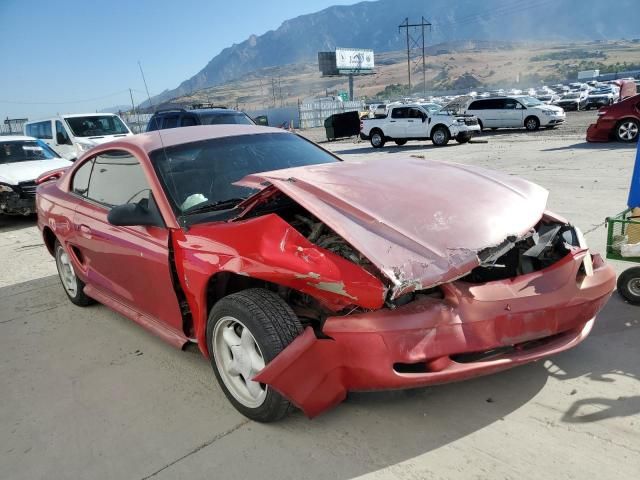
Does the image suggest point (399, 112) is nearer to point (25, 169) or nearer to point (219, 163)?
point (25, 169)

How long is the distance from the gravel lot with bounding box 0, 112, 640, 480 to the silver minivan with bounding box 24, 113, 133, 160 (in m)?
10.3

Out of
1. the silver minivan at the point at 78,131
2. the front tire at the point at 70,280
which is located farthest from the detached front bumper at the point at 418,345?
the silver minivan at the point at 78,131

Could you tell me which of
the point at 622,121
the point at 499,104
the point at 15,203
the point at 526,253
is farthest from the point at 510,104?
the point at 526,253

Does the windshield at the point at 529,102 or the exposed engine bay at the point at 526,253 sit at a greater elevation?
the exposed engine bay at the point at 526,253

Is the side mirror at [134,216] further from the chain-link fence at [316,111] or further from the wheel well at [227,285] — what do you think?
the chain-link fence at [316,111]

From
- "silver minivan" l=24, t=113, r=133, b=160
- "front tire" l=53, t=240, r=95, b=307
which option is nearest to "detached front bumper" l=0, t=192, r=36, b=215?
"silver minivan" l=24, t=113, r=133, b=160

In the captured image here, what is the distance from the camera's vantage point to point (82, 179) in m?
4.28

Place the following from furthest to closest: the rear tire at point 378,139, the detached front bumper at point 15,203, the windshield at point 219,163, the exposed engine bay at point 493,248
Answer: the rear tire at point 378,139 < the detached front bumper at point 15,203 < the windshield at point 219,163 < the exposed engine bay at point 493,248

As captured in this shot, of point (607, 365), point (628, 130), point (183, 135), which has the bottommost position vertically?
point (628, 130)

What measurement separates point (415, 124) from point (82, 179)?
1700 cm

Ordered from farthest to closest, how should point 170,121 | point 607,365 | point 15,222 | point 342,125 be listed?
point 342,125
point 170,121
point 15,222
point 607,365

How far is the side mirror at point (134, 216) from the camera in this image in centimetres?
310

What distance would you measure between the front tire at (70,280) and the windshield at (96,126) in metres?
9.74

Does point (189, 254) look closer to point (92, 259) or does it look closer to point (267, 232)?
point (267, 232)
